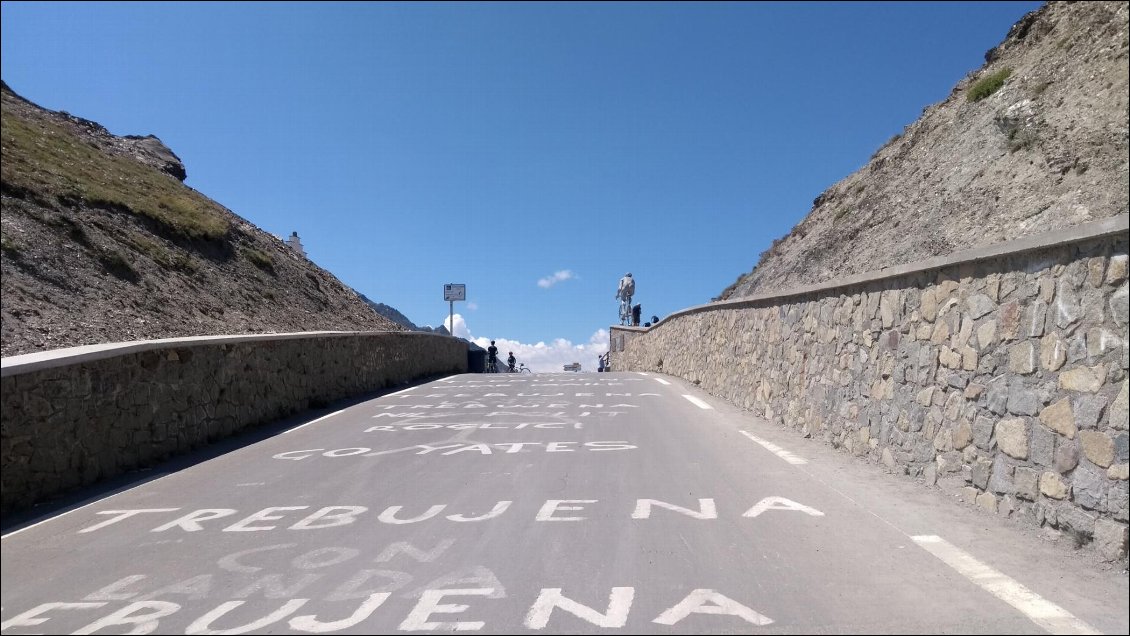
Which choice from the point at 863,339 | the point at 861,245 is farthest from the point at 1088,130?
the point at 863,339

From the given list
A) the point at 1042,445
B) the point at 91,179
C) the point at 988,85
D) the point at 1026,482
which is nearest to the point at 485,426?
the point at 1026,482

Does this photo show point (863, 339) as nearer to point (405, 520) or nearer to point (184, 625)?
point (405, 520)

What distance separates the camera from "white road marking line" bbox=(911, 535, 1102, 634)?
3775 mm

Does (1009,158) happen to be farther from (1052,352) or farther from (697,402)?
(1052,352)

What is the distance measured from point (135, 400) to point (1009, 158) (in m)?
20.7

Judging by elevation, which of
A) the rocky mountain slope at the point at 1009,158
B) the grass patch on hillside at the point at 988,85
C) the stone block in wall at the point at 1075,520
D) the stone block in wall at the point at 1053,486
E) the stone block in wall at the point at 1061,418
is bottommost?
the stone block in wall at the point at 1075,520

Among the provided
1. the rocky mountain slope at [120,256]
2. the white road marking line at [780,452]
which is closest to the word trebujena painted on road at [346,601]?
the white road marking line at [780,452]

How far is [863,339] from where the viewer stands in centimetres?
836

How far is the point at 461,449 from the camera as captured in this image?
923 cm

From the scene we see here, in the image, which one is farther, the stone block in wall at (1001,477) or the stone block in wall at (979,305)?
the stone block in wall at (979,305)

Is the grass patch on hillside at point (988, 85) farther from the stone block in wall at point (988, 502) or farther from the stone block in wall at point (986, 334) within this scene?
the stone block in wall at point (988, 502)

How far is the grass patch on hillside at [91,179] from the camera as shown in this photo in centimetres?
1997

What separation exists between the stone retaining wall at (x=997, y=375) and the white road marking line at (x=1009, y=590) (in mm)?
671

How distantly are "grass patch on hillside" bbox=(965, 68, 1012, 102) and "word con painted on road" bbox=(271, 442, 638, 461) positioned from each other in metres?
21.1
